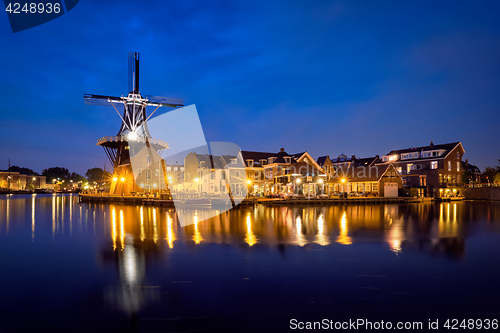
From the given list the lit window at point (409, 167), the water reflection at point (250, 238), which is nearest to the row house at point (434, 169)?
Result: the lit window at point (409, 167)

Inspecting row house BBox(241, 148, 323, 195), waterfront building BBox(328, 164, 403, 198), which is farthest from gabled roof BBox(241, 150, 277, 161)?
waterfront building BBox(328, 164, 403, 198)

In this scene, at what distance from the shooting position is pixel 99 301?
29.3 ft

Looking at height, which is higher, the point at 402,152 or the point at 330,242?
the point at 402,152

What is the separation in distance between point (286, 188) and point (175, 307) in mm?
47685

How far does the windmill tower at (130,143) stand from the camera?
2111 inches

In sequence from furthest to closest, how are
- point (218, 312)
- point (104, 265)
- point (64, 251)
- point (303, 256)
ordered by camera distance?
point (64, 251)
point (303, 256)
point (104, 265)
point (218, 312)

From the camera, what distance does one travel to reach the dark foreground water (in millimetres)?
7934

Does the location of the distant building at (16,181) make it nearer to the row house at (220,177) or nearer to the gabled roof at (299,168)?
the row house at (220,177)

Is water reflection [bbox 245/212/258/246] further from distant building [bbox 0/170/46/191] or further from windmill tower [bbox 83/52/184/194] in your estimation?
distant building [bbox 0/170/46/191]

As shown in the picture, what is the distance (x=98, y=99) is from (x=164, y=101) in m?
11.6

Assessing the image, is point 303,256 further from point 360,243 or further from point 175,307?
point 175,307

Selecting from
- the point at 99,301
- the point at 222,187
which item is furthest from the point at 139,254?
the point at 222,187

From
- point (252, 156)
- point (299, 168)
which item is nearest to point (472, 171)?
point (299, 168)

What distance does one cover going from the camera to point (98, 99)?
55406 millimetres
